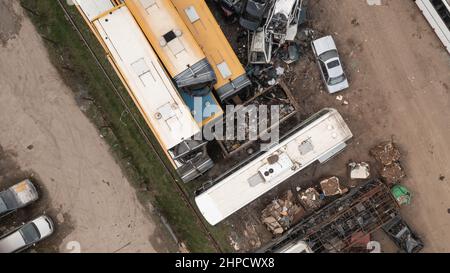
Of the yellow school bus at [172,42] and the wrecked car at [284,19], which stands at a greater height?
the yellow school bus at [172,42]

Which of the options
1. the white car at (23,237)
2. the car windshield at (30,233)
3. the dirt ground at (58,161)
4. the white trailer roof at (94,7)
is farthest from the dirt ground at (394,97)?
the car windshield at (30,233)

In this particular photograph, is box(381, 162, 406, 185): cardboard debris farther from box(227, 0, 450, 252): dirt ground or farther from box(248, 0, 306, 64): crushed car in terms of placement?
box(248, 0, 306, 64): crushed car

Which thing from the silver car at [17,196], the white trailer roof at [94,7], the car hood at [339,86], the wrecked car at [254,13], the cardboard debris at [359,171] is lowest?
the cardboard debris at [359,171]

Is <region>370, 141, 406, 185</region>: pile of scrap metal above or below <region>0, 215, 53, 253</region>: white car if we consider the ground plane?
below

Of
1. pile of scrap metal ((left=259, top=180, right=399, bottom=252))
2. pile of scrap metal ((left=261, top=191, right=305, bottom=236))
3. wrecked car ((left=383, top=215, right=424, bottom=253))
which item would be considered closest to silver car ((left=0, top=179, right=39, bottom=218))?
pile of scrap metal ((left=261, top=191, right=305, bottom=236))

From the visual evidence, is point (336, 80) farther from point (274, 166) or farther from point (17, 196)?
point (17, 196)

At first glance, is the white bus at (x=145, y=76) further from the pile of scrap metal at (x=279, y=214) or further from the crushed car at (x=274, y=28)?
the pile of scrap metal at (x=279, y=214)
